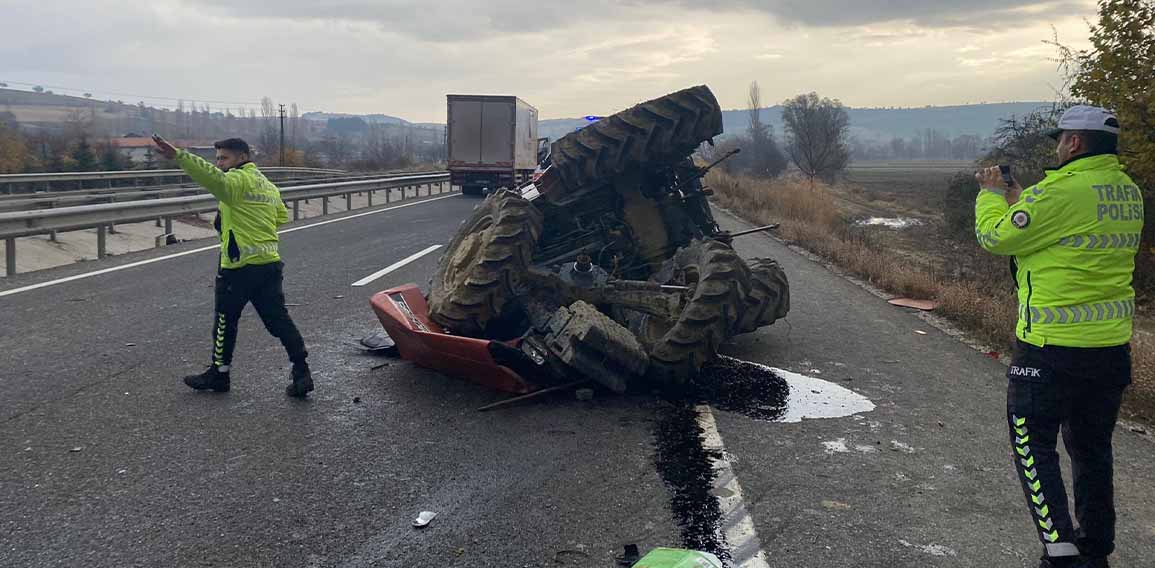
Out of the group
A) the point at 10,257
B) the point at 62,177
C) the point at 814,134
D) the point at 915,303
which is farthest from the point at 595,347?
the point at 814,134

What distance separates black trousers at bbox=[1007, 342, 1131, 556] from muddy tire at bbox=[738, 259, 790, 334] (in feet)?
11.8

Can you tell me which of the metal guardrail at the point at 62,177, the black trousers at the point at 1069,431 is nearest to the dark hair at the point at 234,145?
the black trousers at the point at 1069,431

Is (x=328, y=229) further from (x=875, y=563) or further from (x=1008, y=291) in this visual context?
(x=875, y=563)

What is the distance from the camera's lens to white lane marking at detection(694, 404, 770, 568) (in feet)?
11.4

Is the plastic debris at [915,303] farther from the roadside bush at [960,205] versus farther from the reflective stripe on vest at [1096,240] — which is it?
the roadside bush at [960,205]

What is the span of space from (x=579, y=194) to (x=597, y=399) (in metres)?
2.15

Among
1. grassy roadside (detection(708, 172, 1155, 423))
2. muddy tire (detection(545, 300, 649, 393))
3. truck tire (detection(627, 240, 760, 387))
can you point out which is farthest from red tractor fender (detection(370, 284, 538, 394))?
grassy roadside (detection(708, 172, 1155, 423))

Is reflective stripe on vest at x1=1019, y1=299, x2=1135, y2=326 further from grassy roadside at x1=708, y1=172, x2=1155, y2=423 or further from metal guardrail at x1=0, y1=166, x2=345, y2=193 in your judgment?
metal guardrail at x1=0, y1=166, x2=345, y2=193

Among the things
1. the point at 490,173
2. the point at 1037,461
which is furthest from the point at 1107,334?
the point at 490,173

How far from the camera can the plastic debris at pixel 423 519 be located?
3.75m

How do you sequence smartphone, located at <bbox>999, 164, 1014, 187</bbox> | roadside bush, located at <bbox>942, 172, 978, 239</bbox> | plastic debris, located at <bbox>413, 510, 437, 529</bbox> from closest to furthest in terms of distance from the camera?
1. smartphone, located at <bbox>999, 164, 1014, 187</bbox>
2. plastic debris, located at <bbox>413, 510, 437, 529</bbox>
3. roadside bush, located at <bbox>942, 172, 978, 239</bbox>

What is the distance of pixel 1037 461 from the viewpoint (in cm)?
346

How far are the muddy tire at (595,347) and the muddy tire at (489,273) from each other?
544mm

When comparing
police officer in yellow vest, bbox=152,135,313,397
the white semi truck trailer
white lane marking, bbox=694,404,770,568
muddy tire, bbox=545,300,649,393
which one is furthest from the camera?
the white semi truck trailer
